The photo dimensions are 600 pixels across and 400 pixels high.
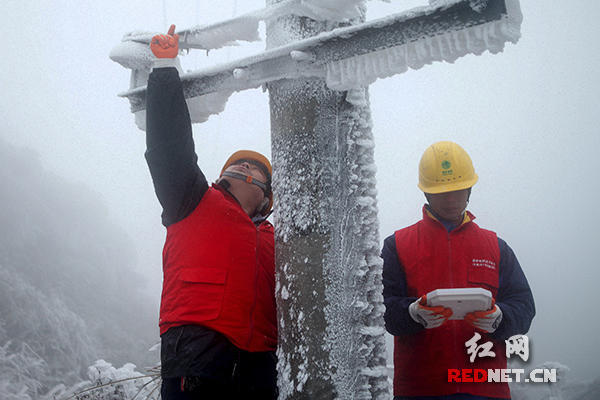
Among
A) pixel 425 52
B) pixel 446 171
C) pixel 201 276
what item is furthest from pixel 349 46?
pixel 446 171

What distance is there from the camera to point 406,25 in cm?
126

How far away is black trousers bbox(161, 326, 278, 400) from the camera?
1420 millimetres

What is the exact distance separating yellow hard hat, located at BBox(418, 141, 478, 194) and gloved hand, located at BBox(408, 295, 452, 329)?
71 cm

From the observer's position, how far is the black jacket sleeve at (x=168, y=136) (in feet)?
5.23

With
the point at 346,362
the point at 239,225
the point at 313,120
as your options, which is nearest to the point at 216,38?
the point at 313,120

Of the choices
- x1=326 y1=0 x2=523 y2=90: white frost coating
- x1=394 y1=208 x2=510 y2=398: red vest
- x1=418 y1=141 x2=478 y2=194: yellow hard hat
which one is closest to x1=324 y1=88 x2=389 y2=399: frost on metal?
x1=326 y1=0 x2=523 y2=90: white frost coating

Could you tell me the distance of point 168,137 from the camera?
1593 mm

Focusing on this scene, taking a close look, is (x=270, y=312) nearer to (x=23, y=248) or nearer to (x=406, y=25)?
(x=406, y=25)

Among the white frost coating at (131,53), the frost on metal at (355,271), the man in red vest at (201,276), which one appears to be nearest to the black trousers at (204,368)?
the man in red vest at (201,276)

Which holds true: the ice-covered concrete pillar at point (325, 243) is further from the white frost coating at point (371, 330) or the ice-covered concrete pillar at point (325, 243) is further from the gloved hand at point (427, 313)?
the gloved hand at point (427, 313)

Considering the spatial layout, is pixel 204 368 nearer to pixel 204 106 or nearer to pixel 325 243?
pixel 325 243

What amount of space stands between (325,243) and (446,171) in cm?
120

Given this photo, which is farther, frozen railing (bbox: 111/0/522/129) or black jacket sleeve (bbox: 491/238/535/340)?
black jacket sleeve (bbox: 491/238/535/340)

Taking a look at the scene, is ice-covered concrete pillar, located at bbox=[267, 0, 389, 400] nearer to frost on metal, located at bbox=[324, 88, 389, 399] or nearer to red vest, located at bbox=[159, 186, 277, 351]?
frost on metal, located at bbox=[324, 88, 389, 399]
